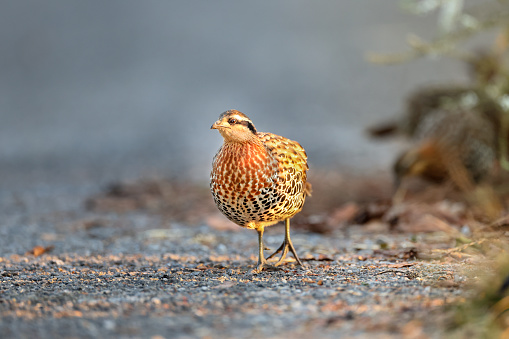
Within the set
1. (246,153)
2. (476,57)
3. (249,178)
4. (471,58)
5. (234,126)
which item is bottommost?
(249,178)

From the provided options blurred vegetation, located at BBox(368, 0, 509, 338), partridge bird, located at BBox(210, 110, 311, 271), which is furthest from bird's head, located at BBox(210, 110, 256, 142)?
blurred vegetation, located at BBox(368, 0, 509, 338)

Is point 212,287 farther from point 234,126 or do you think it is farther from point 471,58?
point 471,58

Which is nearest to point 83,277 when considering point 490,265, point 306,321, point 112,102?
point 306,321

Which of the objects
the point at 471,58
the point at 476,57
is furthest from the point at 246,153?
the point at 476,57

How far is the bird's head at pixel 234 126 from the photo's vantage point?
13.3 feet

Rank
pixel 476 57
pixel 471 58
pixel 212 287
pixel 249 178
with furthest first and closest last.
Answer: pixel 476 57
pixel 471 58
pixel 249 178
pixel 212 287

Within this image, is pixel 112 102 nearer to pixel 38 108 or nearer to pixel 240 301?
pixel 38 108

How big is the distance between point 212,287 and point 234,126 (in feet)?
3.88

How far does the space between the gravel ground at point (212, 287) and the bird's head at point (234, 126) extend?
910 millimetres

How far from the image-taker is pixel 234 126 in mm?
4090

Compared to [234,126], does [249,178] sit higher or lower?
lower

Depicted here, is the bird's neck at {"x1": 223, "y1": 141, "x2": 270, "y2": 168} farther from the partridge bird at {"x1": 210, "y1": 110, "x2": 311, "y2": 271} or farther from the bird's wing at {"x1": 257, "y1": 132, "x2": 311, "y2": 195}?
the bird's wing at {"x1": 257, "y1": 132, "x2": 311, "y2": 195}

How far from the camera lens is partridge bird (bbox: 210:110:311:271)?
4027 millimetres

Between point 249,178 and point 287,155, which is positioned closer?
point 249,178
